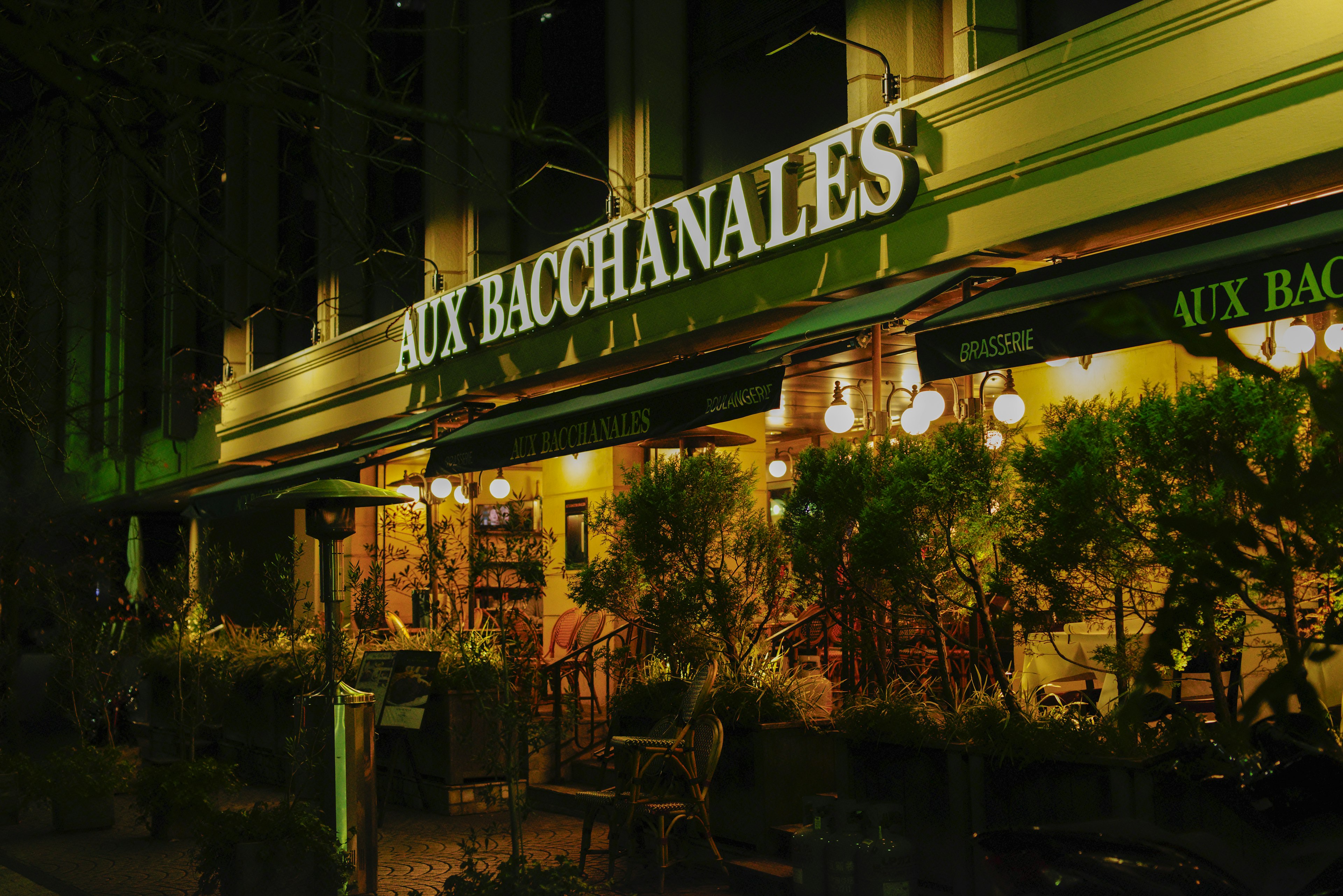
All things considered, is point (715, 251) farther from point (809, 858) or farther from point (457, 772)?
point (809, 858)

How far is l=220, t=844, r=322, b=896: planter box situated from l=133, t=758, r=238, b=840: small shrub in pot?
8.38 ft

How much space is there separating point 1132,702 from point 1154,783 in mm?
4378

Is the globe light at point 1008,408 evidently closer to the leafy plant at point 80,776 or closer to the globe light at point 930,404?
the globe light at point 930,404

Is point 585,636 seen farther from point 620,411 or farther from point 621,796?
point 621,796

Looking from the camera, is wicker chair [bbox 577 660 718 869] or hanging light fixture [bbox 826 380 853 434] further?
hanging light fixture [bbox 826 380 853 434]

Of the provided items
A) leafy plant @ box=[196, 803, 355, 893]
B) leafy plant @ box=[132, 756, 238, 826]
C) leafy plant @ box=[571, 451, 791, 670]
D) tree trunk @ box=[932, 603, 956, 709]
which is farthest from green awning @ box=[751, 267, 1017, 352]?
leafy plant @ box=[132, 756, 238, 826]

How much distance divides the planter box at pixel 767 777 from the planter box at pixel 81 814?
5.14 metres

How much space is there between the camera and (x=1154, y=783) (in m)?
5.52

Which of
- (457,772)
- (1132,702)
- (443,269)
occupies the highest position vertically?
(443,269)

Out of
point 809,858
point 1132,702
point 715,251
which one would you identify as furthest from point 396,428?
point 1132,702

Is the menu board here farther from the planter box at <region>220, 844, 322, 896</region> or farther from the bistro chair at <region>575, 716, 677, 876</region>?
the planter box at <region>220, 844, 322, 896</region>

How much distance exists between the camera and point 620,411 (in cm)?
1059

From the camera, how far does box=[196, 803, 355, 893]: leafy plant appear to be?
6887 mm

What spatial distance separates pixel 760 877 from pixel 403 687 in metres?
3.92
